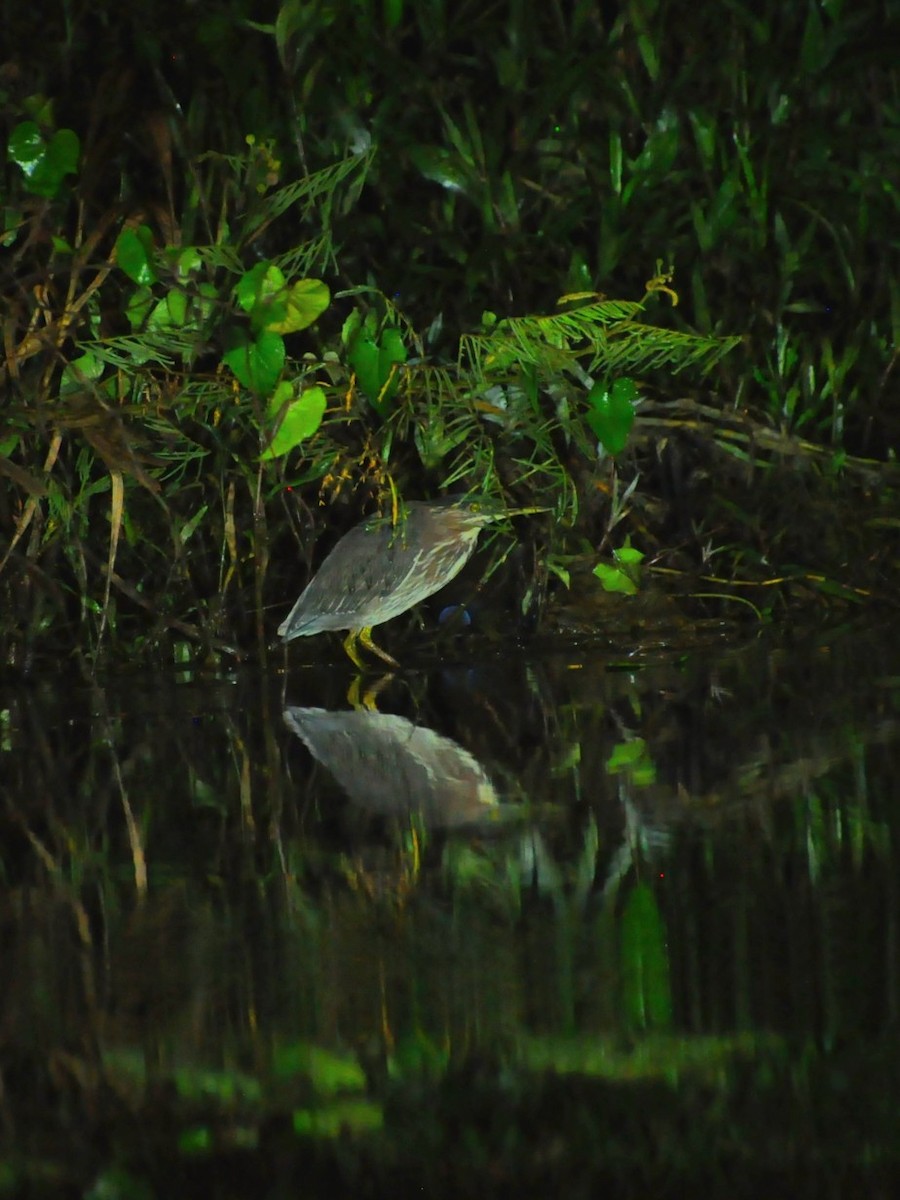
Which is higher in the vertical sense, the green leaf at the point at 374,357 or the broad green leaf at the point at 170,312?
the broad green leaf at the point at 170,312

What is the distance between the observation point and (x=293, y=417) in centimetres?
373

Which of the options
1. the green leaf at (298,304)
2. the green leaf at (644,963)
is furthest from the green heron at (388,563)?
the green leaf at (644,963)

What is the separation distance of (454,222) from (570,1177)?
331 centimetres

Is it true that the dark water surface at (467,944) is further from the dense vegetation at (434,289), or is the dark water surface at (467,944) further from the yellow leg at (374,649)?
the dense vegetation at (434,289)

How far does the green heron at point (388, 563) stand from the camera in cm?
391

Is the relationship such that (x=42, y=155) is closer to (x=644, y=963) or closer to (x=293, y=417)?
(x=293, y=417)

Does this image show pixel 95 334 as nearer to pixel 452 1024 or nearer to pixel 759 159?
pixel 759 159

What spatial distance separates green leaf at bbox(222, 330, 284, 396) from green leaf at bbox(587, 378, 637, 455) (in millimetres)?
765

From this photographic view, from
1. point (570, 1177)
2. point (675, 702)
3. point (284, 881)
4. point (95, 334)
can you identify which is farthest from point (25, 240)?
point (570, 1177)

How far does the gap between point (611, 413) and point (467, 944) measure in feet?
7.08

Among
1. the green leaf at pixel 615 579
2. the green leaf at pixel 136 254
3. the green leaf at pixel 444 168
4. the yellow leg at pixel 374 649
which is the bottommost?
the yellow leg at pixel 374 649

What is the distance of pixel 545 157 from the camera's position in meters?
4.43

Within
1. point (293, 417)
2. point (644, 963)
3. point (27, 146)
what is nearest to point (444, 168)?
point (293, 417)

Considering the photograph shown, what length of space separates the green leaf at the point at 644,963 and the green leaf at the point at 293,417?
5.94 ft
